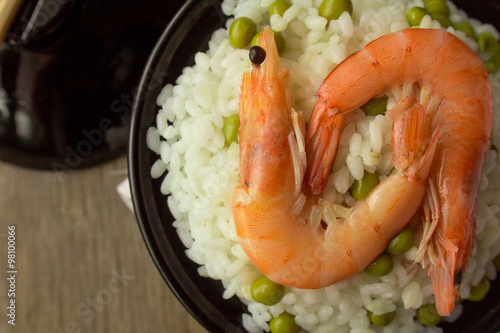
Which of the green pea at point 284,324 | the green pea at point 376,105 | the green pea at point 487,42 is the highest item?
the green pea at point 487,42

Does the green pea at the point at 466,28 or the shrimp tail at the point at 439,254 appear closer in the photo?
the shrimp tail at the point at 439,254

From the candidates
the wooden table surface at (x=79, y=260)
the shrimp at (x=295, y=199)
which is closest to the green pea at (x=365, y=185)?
the shrimp at (x=295, y=199)

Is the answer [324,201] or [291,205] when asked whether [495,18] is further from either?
[291,205]

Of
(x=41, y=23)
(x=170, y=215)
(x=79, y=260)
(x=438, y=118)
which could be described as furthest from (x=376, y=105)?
(x=79, y=260)

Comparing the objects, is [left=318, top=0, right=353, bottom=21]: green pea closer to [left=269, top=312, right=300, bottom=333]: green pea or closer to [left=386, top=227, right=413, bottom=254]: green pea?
[left=386, top=227, right=413, bottom=254]: green pea

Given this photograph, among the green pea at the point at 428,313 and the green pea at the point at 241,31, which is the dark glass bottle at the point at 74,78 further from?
the green pea at the point at 428,313

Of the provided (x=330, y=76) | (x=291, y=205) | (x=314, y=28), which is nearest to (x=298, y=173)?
(x=291, y=205)

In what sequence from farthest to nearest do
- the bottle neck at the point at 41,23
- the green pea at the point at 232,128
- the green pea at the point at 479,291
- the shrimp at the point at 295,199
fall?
the bottle neck at the point at 41,23 → the green pea at the point at 479,291 → the green pea at the point at 232,128 → the shrimp at the point at 295,199
